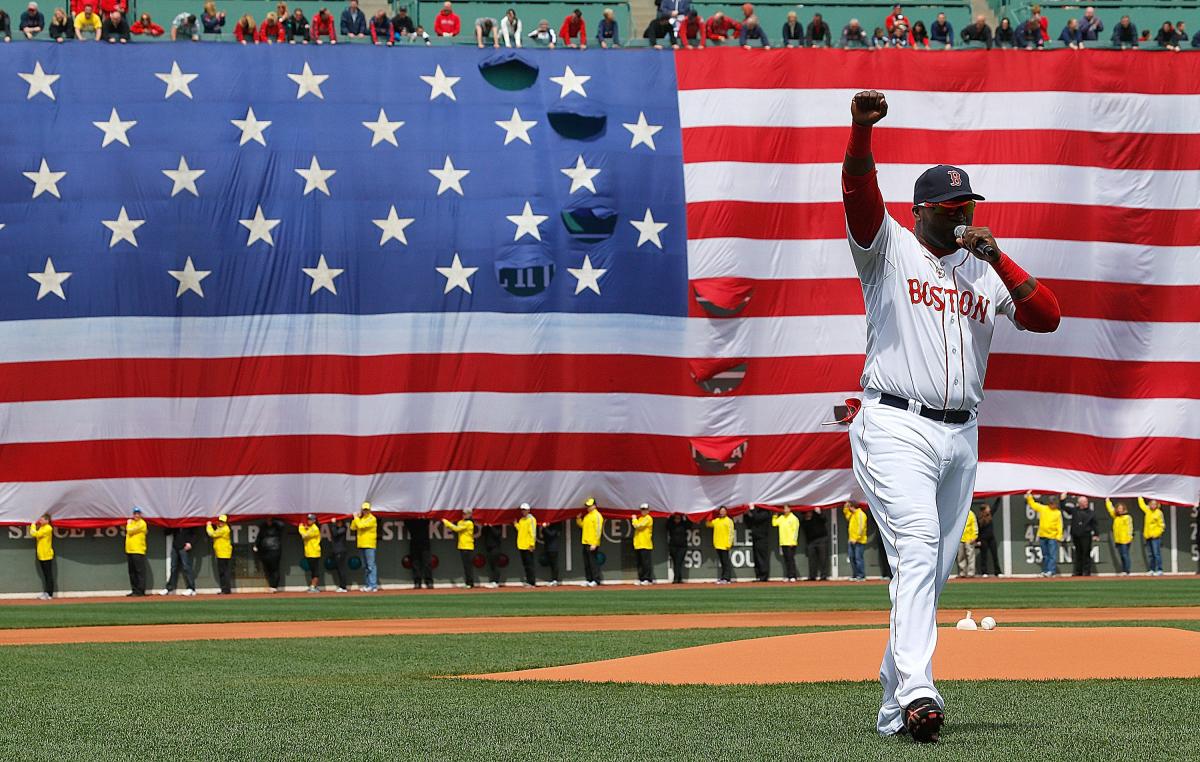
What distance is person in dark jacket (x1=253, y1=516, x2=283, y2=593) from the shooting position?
94.4 feet

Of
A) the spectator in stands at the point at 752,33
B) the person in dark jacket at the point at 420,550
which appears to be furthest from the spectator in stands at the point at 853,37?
the person in dark jacket at the point at 420,550

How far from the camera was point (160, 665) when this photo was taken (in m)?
A: 11.4

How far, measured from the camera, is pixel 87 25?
2992 cm

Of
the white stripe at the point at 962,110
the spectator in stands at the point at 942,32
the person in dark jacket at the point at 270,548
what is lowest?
the person in dark jacket at the point at 270,548

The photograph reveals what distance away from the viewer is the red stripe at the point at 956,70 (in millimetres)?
30500

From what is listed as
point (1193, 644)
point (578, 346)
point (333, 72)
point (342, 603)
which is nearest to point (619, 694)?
point (1193, 644)

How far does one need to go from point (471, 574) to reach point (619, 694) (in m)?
21.8

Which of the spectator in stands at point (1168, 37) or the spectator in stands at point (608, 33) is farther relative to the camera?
the spectator in stands at point (1168, 37)

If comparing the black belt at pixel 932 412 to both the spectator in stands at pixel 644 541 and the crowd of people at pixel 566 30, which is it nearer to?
the spectator in stands at pixel 644 541

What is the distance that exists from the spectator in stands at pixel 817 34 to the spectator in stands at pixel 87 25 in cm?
1376

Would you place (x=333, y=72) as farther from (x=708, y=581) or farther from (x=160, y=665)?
(x=160, y=665)

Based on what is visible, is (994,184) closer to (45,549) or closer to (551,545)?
(551,545)

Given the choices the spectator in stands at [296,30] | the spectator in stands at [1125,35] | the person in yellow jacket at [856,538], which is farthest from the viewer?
the spectator in stands at [1125,35]

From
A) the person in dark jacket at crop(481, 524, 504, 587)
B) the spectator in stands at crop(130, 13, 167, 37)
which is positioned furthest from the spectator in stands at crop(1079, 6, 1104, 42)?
the spectator in stands at crop(130, 13, 167, 37)
